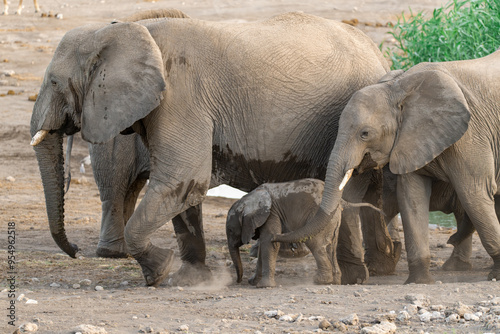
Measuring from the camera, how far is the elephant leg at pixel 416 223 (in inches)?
283

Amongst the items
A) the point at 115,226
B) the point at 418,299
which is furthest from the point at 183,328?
the point at 115,226

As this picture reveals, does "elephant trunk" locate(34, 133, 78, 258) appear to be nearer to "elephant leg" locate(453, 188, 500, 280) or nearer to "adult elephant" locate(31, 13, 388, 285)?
"adult elephant" locate(31, 13, 388, 285)

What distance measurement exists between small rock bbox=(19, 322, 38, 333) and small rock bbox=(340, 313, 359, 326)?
1804 millimetres

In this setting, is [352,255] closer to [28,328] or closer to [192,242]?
[192,242]

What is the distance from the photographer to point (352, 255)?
7.71 metres

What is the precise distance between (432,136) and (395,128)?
0.29 metres

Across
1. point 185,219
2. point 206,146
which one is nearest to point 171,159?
point 206,146

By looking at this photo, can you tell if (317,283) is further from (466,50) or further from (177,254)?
(466,50)

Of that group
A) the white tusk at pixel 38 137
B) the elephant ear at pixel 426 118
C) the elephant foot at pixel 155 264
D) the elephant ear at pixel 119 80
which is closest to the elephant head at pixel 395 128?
the elephant ear at pixel 426 118

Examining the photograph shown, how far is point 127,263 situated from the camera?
8758 mm

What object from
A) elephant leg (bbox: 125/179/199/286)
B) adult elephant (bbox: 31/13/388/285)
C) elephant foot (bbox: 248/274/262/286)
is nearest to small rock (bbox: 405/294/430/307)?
elephant foot (bbox: 248/274/262/286)

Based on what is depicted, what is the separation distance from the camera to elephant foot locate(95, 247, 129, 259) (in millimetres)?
9039

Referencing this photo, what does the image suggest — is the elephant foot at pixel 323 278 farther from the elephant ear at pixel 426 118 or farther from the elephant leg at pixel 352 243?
the elephant ear at pixel 426 118

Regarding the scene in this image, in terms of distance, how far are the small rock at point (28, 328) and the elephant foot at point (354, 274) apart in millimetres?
3006
